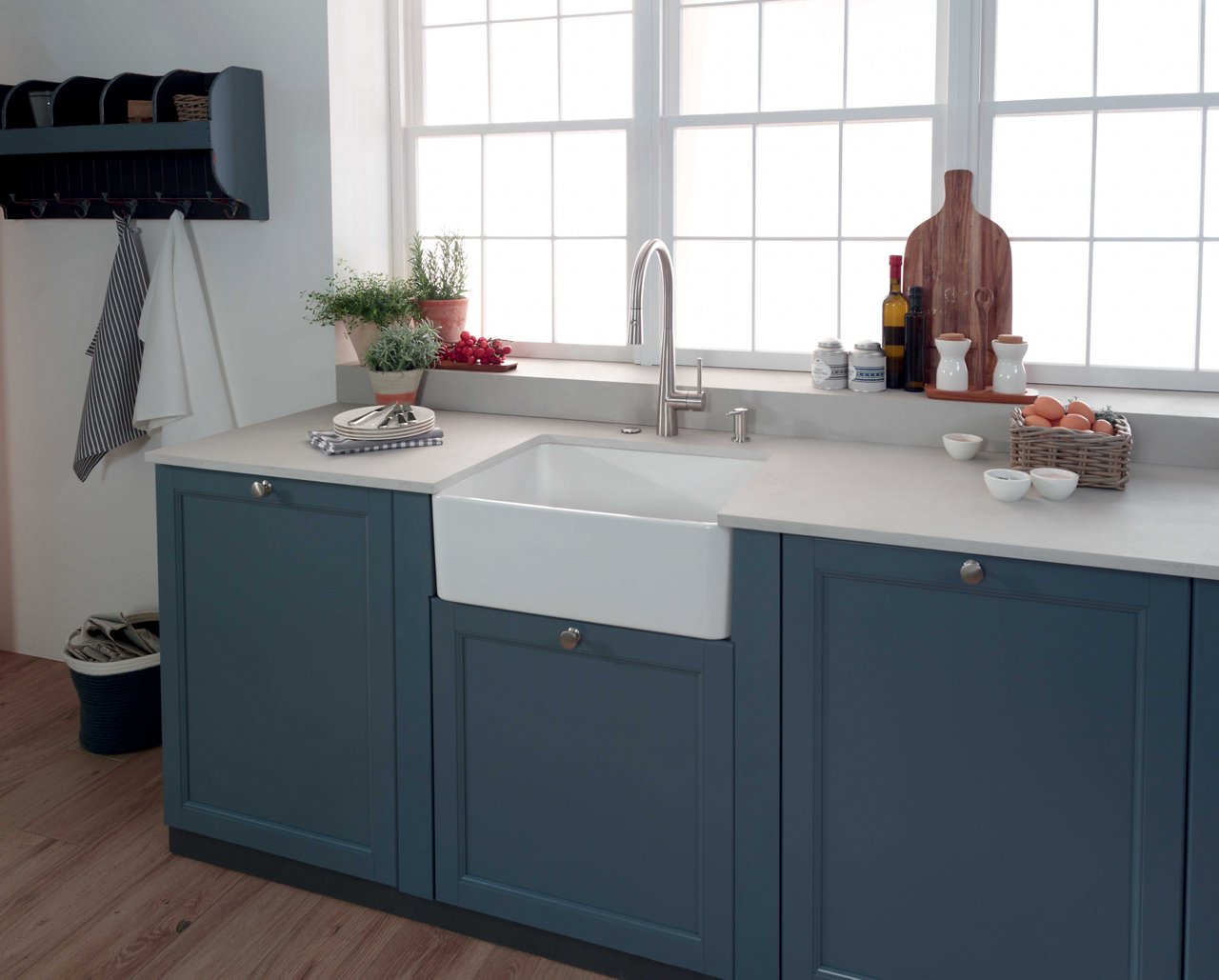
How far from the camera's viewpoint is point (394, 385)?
302 cm

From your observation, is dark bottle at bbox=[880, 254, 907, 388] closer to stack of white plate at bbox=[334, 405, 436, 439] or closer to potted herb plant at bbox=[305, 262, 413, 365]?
stack of white plate at bbox=[334, 405, 436, 439]

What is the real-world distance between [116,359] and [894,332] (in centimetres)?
213

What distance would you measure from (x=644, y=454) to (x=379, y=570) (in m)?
0.67

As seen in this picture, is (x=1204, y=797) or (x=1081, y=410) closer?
(x=1204, y=797)

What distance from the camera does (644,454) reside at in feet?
8.93

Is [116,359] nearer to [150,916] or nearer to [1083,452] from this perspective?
[150,916]

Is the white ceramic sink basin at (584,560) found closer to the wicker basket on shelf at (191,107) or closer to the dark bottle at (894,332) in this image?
the dark bottle at (894,332)

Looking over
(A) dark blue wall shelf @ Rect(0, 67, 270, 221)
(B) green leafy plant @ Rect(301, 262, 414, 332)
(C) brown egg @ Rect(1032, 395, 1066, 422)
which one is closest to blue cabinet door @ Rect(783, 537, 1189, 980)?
(C) brown egg @ Rect(1032, 395, 1066, 422)

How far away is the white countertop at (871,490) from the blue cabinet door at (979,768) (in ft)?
0.13

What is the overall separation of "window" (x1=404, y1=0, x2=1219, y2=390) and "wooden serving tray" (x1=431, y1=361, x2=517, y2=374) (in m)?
0.26

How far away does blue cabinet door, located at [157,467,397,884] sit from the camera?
8.02ft

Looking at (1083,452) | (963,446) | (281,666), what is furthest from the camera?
(281,666)

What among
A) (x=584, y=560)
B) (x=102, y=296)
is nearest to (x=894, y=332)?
(x=584, y=560)

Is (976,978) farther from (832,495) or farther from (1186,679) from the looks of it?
(832,495)
